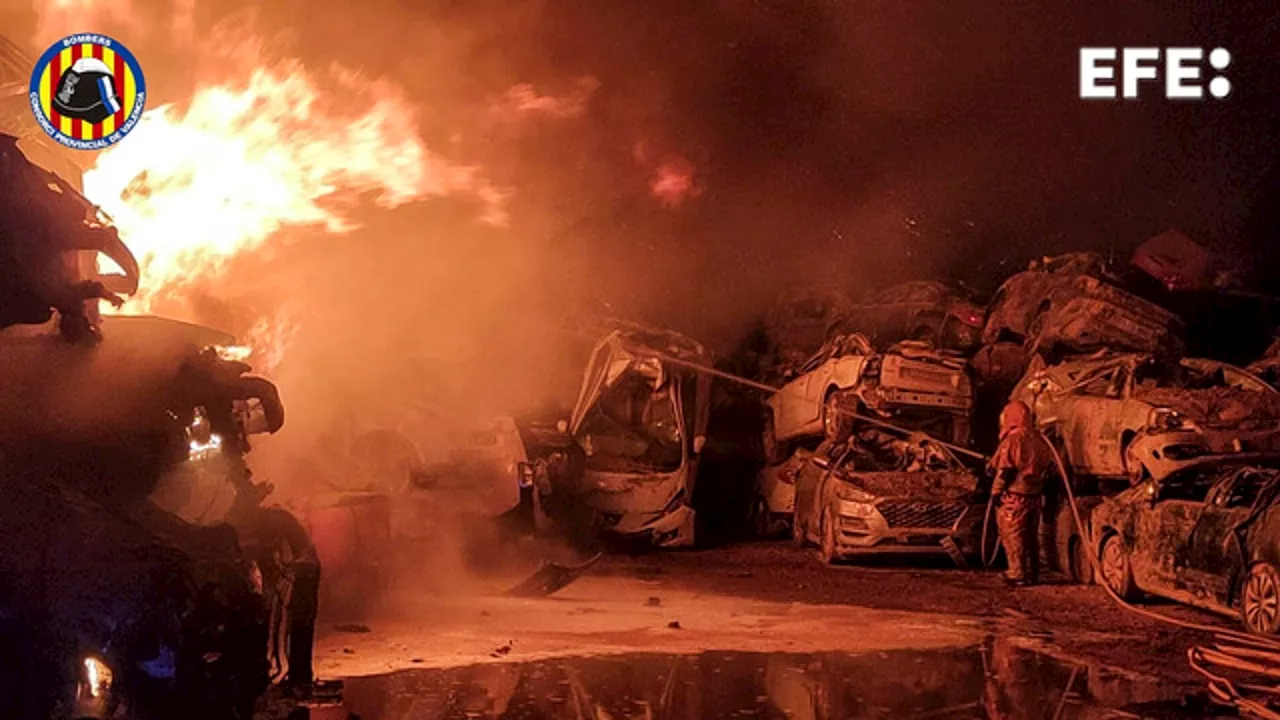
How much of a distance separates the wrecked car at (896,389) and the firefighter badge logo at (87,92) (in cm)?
956

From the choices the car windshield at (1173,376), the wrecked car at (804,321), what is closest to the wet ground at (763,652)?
the car windshield at (1173,376)

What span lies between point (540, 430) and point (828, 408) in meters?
3.95

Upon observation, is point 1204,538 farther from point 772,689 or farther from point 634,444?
point 634,444

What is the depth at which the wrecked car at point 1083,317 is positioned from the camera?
1747cm

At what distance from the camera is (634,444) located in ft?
60.4

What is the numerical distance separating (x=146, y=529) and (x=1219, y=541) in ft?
29.3

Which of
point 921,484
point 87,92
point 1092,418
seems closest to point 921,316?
point 921,484

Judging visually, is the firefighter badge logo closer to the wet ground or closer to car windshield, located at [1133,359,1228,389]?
the wet ground

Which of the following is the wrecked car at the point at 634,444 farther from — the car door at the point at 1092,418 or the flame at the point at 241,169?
the car door at the point at 1092,418

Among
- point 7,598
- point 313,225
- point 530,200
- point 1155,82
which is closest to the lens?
point 7,598

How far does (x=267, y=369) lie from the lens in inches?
579

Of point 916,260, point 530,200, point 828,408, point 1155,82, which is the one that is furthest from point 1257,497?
point 916,260

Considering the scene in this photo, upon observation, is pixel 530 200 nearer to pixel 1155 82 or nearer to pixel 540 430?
pixel 540 430

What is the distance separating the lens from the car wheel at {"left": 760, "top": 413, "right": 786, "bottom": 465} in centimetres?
2064
